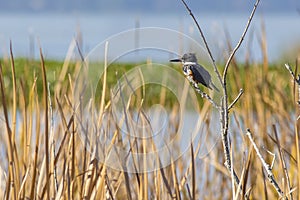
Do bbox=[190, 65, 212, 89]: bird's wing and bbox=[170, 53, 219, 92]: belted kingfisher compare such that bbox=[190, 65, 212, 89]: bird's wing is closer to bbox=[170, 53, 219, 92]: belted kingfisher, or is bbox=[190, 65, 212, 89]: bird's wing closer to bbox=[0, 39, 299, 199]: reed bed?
bbox=[170, 53, 219, 92]: belted kingfisher

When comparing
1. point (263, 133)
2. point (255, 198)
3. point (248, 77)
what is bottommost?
point (255, 198)

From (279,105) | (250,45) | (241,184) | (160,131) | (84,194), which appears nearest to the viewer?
(241,184)

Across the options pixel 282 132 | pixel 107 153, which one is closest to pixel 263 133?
pixel 282 132

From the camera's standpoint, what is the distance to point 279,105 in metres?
1.49

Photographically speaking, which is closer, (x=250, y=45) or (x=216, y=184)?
(x=250, y=45)

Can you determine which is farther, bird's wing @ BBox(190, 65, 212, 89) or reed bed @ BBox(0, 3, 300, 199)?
reed bed @ BBox(0, 3, 300, 199)

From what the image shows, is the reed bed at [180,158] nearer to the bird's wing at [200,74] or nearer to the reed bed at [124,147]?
Answer: the reed bed at [124,147]

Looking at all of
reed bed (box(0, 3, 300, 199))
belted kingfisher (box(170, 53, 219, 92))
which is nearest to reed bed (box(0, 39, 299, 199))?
reed bed (box(0, 3, 300, 199))

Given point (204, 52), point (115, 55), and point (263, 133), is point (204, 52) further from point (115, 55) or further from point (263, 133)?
point (263, 133)

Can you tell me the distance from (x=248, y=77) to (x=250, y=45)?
71 millimetres

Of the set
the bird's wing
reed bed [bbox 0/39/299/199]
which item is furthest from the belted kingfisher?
reed bed [bbox 0/39/299/199]

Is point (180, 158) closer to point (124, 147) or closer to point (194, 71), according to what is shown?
point (124, 147)

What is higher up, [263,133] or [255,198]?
[263,133]

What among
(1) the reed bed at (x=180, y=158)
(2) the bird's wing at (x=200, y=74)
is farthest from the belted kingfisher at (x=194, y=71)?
(1) the reed bed at (x=180, y=158)
